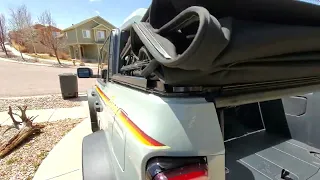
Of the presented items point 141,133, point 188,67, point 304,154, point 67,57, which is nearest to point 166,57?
point 188,67

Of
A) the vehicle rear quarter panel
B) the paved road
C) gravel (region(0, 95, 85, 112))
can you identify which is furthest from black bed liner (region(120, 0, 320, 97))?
the paved road

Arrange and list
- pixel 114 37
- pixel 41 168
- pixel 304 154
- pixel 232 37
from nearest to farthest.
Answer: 1. pixel 232 37
2. pixel 304 154
3. pixel 114 37
4. pixel 41 168

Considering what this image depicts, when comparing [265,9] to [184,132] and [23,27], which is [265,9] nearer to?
[184,132]

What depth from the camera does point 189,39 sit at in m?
1.00

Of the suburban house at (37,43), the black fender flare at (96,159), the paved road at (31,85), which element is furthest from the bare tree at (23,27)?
the black fender flare at (96,159)

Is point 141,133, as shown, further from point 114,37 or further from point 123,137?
point 114,37

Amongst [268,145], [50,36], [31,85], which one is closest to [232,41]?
[268,145]

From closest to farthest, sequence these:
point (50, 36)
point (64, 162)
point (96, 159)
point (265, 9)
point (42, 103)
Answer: point (265, 9) < point (96, 159) < point (64, 162) < point (42, 103) < point (50, 36)

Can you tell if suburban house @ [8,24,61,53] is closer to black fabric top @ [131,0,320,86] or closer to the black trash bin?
the black trash bin

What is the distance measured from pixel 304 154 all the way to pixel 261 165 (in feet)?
2.05

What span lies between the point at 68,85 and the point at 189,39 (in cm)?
928

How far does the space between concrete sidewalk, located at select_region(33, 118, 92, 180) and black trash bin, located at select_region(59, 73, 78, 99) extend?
4.78m

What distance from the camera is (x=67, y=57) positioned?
3909 centimetres

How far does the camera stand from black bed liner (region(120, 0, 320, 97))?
769mm
